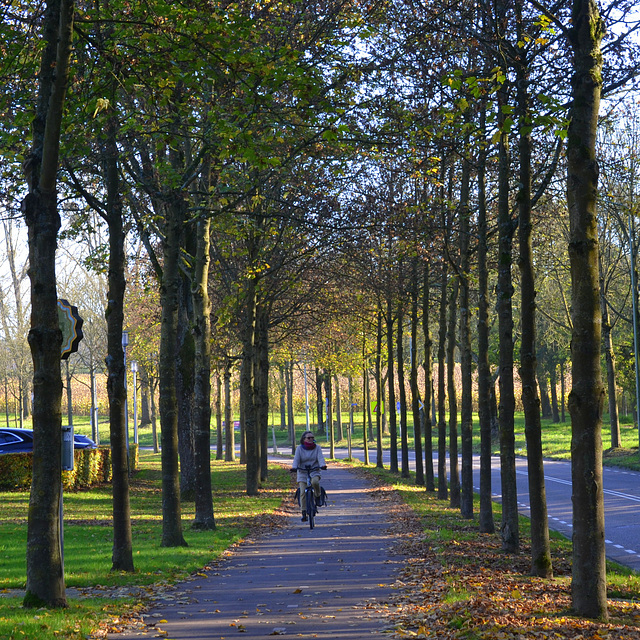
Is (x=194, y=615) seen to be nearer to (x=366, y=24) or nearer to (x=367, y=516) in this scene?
(x=366, y=24)

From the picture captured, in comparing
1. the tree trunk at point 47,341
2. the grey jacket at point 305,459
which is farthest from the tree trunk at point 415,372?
the tree trunk at point 47,341

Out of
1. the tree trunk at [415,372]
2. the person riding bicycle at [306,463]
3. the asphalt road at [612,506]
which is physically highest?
the tree trunk at [415,372]

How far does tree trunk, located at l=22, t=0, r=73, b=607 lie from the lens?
7832 mm

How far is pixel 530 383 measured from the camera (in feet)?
33.6

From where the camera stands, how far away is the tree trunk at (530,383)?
9.81m

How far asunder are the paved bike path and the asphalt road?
4053mm

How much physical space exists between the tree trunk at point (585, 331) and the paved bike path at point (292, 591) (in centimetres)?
197

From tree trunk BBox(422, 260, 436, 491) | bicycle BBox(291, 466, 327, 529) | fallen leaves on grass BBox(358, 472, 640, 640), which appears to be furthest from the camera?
tree trunk BBox(422, 260, 436, 491)

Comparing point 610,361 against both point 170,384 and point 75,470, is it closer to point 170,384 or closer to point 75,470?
point 75,470

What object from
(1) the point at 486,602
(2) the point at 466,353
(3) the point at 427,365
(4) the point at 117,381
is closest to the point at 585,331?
(1) the point at 486,602

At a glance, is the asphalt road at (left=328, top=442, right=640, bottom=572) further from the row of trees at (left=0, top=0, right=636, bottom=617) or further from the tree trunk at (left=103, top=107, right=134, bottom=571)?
the tree trunk at (left=103, top=107, right=134, bottom=571)

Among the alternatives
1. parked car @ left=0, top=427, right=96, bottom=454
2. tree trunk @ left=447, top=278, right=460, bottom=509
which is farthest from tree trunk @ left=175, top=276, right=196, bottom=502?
tree trunk @ left=447, top=278, right=460, bottom=509

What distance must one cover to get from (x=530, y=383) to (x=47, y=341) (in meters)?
5.88

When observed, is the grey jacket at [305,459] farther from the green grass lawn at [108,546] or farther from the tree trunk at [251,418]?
the tree trunk at [251,418]
